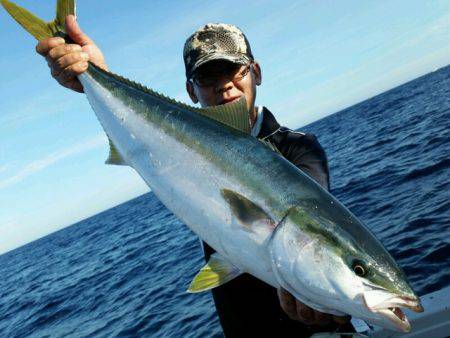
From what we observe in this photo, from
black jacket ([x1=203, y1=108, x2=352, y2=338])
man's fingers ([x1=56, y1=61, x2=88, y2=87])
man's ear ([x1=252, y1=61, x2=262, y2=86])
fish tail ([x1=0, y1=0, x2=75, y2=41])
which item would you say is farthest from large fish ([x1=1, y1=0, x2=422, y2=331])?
man's ear ([x1=252, y1=61, x2=262, y2=86])

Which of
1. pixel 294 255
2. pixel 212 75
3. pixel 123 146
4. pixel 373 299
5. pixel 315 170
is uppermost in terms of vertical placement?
pixel 212 75

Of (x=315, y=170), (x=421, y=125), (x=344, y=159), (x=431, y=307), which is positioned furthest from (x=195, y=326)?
(x=421, y=125)

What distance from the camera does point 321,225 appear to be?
2.63 meters

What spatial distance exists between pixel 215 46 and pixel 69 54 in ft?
4.43

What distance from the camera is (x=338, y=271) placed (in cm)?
248

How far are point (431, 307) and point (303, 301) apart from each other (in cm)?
391

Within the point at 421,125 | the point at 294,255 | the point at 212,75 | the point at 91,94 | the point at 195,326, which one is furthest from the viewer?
the point at 421,125

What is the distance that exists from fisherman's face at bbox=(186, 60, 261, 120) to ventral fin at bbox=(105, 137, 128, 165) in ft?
3.57

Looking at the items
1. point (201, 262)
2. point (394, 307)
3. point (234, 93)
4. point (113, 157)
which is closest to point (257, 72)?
point (234, 93)

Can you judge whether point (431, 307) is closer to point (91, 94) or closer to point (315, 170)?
point (315, 170)

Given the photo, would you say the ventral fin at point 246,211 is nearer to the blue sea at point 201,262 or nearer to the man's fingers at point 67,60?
the man's fingers at point 67,60

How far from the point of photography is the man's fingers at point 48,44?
353 cm

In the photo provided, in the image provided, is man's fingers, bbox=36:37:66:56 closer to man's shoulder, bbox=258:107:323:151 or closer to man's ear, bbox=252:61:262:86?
man's ear, bbox=252:61:262:86

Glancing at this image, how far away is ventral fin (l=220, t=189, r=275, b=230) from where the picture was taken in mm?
2668
